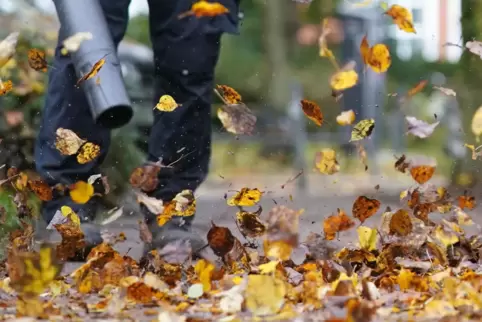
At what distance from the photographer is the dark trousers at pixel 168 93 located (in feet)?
7.01

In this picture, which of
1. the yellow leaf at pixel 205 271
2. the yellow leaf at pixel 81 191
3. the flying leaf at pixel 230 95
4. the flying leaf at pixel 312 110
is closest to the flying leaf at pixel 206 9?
the flying leaf at pixel 230 95

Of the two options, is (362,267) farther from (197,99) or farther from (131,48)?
(131,48)

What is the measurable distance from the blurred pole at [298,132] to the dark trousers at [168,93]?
10.1 ft

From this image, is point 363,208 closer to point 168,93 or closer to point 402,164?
point 402,164

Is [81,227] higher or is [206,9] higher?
[206,9]

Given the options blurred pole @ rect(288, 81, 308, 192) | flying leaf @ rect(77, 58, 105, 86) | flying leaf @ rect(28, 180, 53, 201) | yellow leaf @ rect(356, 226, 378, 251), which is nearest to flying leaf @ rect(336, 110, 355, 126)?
yellow leaf @ rect(356, 226, 378, 251)

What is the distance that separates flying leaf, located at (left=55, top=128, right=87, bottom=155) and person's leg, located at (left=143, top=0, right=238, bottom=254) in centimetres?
22

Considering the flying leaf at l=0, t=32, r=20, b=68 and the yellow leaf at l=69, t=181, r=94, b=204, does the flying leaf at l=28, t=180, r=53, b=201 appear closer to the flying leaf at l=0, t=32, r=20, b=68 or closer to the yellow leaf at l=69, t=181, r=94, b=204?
the yellow leaf at l=69, t=181, r=94, b=204

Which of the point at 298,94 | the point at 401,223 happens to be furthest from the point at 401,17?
the point at 298,94

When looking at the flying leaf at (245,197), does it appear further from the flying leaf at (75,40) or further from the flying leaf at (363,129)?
the flying leaf at (75,40)

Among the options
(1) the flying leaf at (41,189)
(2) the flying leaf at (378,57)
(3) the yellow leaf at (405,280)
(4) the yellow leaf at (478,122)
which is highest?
(2) the flying leaf at (378,57)

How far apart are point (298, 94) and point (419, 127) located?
354 centimetres

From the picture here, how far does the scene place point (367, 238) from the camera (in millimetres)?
2029

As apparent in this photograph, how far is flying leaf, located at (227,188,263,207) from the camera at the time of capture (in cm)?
191
